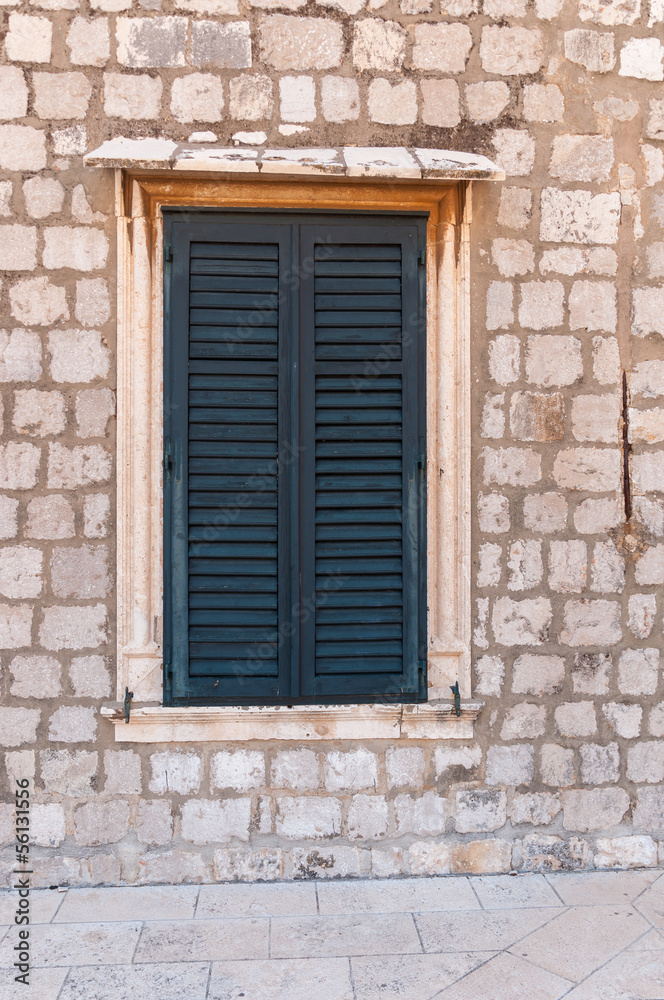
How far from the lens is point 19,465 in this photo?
10.3 ft

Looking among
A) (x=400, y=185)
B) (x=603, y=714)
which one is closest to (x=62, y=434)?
(x=400, y=185)

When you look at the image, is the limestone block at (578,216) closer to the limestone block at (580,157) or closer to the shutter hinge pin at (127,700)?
the limestone block at (580,157)

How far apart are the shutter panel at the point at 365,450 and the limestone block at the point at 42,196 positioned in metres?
1.06

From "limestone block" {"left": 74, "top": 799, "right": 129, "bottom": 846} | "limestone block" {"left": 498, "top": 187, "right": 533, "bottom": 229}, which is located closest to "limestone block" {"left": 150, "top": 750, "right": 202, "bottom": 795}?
"limestone block" {"left": 74, "top": 799, "right": 129, "bottom": 846}

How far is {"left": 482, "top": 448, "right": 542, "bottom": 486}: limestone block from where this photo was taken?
327 cm

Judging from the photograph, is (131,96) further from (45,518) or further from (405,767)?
(405,767)

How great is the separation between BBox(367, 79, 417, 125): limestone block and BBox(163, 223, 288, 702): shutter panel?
686 millimetres

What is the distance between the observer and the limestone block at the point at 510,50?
321cm

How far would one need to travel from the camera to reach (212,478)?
317 centimetres

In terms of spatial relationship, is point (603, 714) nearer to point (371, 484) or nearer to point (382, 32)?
point (371, 484)

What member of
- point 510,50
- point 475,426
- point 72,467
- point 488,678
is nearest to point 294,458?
point 475,426

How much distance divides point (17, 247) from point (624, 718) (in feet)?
11.0

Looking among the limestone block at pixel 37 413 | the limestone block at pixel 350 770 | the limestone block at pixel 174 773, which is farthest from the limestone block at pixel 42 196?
the limestone block at pixel 350 770

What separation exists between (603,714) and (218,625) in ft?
5.80
